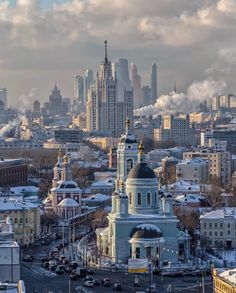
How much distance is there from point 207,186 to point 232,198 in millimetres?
4628

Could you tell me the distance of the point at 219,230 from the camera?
29094 millimetres

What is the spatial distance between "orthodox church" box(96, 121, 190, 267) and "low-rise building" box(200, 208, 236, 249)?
9.53 ft

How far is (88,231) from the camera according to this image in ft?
104

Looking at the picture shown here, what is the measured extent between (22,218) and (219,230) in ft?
17.7

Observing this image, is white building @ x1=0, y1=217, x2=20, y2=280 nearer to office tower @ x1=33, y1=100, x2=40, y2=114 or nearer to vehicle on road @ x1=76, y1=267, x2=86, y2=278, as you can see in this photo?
vehicle on road @ x1=76, y1=267, x2=86, y2=278

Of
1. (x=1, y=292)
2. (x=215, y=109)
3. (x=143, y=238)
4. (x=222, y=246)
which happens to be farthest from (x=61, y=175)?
(x=215, y=109)

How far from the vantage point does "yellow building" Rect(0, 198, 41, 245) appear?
96.6 feet

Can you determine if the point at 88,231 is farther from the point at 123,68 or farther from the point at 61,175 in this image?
the point at 123,68

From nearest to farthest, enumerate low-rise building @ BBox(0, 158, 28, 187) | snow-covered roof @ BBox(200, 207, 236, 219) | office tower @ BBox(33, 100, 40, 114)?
snow-covered roof @ BBox(200, 207, 236, 219) → low-rise building @ BBox(0, 158, 28, 187) → office tower @ BBox(33, 100, 40, 114)

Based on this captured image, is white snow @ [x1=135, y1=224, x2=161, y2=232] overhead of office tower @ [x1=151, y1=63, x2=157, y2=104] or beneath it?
beneath

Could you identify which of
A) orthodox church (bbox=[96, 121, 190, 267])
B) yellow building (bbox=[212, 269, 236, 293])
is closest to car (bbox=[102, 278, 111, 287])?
orthodox church (bbox=[96, 121, 190, 267])

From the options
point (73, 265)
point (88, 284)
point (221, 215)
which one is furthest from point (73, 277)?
point (221, 215)

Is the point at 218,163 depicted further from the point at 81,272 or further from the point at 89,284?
the point at 89,284

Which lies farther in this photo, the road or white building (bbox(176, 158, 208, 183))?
white building (bbox(176, 158, 208, 183))
